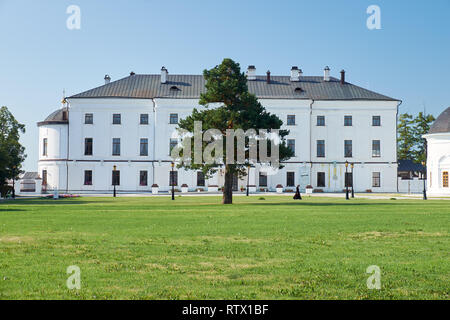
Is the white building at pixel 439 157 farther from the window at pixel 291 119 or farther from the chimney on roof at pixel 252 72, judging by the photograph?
the chimney on roof at pixel 252 72

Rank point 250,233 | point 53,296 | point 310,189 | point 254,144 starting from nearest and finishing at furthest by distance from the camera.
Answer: point 53,296 < point 250,233 < point 254,144 < point 310,189

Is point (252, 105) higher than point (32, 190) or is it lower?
higher

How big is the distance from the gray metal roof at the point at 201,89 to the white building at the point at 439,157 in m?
8.97

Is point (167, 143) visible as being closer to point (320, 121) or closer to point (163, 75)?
point (163, 75)

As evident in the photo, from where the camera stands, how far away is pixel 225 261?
8.87m

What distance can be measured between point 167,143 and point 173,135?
120cm

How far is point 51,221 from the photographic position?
683 inches

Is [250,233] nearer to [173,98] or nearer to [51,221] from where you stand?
[51,221]

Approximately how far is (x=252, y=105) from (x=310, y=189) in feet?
80.6

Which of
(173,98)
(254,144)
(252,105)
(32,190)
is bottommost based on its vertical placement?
(32,190)

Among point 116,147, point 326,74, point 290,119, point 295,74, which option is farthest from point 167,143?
point 326,74

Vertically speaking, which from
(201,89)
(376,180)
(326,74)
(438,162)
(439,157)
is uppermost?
(326,74)

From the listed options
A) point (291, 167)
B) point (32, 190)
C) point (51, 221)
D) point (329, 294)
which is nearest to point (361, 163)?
point (291, 167)

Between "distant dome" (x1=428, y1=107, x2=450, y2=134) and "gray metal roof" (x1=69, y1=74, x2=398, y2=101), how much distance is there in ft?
26.2
